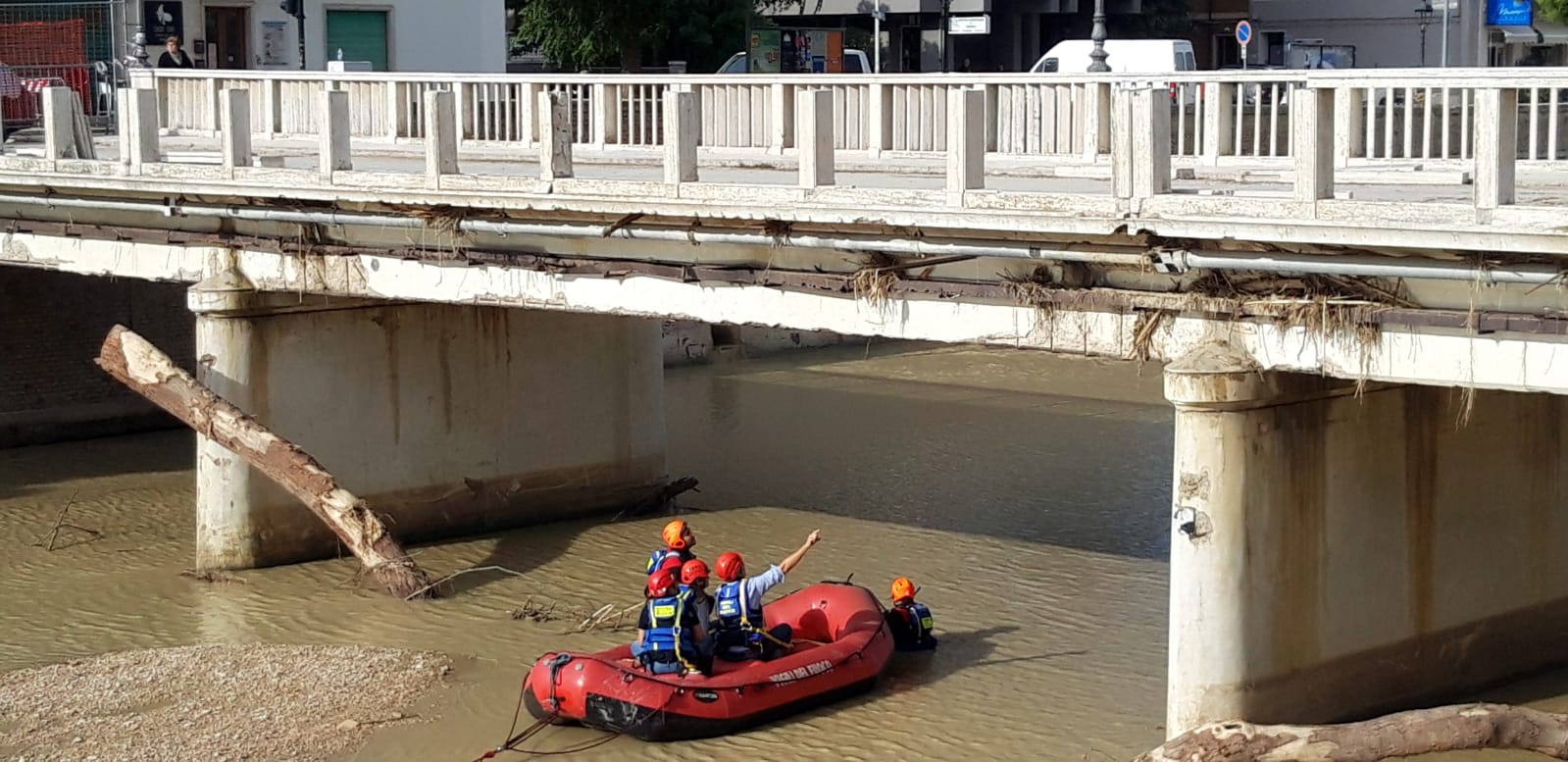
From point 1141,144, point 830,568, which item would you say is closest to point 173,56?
point 830,568

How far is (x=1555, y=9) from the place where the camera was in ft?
128

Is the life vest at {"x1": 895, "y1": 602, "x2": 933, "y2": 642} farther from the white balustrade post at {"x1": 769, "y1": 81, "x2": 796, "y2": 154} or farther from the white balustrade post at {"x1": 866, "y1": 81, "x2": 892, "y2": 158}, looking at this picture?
the white balustrade post at {"x1": 769, "y1": 81, "x2": 796, "y2": 154}

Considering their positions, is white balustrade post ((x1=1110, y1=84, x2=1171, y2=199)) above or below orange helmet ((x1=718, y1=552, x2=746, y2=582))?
above

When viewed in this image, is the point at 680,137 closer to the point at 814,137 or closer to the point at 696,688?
the point at 814,137

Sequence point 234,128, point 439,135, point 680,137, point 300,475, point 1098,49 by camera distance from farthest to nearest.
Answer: point 1098,49, point 234,128, point 300,475, point 439,135, point 680,137

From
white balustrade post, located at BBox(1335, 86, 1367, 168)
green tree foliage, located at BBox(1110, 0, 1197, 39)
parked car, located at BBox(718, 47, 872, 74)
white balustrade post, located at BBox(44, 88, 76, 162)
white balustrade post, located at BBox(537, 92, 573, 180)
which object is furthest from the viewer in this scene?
green tree foliage, located at BBox(1110, 0, 1197, 39)

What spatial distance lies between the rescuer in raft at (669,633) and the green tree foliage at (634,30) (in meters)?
27.9

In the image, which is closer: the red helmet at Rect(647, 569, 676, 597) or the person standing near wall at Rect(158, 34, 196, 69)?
the red helmet at Rect(647, 569, 676, 597)

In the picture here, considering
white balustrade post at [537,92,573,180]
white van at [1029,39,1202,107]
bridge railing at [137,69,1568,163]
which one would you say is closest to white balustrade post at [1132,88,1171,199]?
bridge railing at [137,69,1568,163]

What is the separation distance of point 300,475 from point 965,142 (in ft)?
23.5

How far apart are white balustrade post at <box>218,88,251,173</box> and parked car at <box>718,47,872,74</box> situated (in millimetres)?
21815

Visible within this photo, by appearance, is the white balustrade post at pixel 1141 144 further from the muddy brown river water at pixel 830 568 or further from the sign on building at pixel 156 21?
the sign on building at pixel 156 21

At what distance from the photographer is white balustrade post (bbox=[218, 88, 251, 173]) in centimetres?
1739

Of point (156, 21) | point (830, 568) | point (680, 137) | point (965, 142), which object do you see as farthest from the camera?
point (156, 21)
